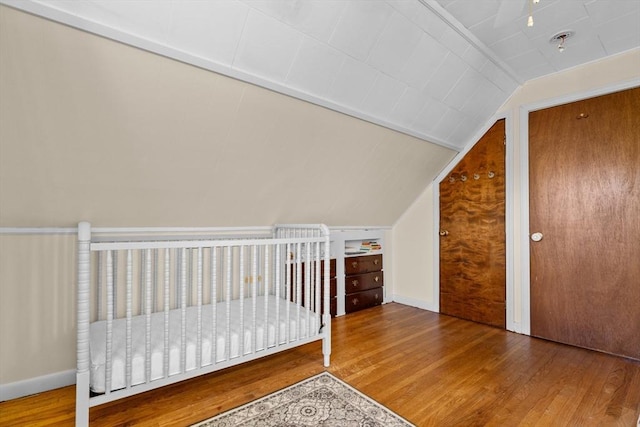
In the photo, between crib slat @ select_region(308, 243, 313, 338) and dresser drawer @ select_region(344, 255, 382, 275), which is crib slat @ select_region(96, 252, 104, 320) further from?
dresser drawer @ select_region(344, 255, 382, 275)

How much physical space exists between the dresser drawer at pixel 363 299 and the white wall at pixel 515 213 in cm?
35

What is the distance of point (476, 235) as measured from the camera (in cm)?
310

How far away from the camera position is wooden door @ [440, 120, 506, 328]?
9.68 feet

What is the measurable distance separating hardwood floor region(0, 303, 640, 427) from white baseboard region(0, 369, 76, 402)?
0.14 ft

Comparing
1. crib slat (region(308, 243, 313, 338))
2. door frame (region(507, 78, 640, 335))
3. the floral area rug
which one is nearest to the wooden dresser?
crib slat (region(308, 243, 313, 338))

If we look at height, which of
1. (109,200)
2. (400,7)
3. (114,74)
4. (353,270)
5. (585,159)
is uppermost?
(400,7)

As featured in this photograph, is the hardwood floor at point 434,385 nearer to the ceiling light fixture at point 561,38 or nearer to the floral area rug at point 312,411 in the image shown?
the floral area rug at point 312,411

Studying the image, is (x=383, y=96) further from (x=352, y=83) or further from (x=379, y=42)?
(x=379, y=42)

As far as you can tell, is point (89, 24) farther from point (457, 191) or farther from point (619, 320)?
point (619, 320)

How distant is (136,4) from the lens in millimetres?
1282

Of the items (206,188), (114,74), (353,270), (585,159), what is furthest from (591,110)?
(114,74)

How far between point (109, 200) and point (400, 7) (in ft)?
6.79

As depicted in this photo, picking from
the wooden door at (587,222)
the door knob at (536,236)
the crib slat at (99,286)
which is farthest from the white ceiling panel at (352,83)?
the door knob at (536,236)

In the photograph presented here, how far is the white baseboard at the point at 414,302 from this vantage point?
3475 mm
